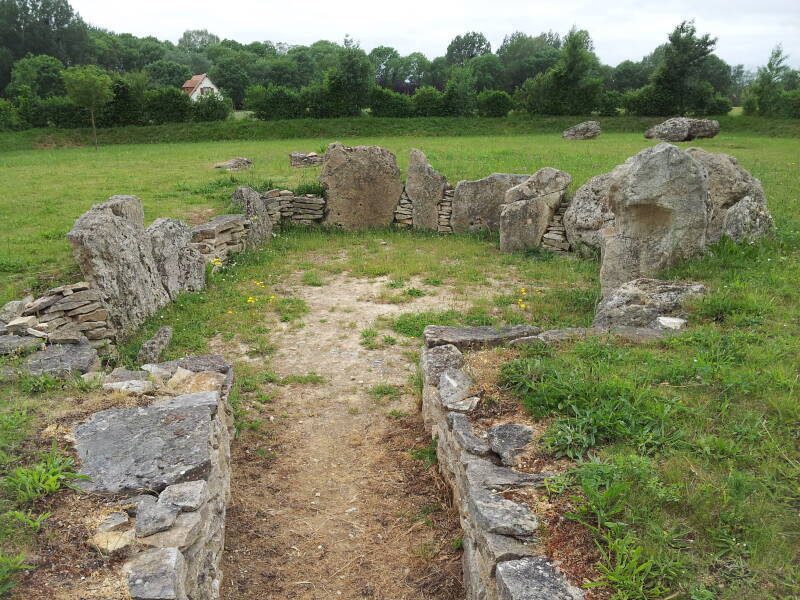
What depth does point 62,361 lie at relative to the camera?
5781 mm

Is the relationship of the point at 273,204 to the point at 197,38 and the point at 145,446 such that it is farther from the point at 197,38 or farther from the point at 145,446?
the point at 197,38

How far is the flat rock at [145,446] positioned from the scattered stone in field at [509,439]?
6.55 feet

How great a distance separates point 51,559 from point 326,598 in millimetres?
1748

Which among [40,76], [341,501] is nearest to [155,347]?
[341,501]

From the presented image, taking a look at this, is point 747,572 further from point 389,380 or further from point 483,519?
point 389,380

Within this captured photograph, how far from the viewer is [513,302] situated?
30.3ft

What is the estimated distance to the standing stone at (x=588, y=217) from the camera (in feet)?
36.5

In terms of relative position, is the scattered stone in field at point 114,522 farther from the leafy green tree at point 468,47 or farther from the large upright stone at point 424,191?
the leafy green tree at point 468,47

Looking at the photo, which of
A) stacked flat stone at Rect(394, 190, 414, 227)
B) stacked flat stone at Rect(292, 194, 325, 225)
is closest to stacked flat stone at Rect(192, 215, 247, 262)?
stacked flat stone at Rect(292, 194, 325, 225)

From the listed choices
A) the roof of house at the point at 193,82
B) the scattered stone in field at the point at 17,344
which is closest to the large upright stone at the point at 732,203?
the scattered stone in field at the point at 17,344

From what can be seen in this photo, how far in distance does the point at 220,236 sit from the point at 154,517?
Result: 8331 millimetres

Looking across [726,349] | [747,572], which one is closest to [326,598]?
[747,572]

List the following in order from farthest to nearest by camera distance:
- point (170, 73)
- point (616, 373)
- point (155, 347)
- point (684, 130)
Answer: point (170, 73)
point (684, 130)
point (155, 347)
point (616, 373)

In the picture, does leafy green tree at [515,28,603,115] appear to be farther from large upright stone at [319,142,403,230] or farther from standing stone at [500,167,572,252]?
standing stone at [500,167,572,252]
